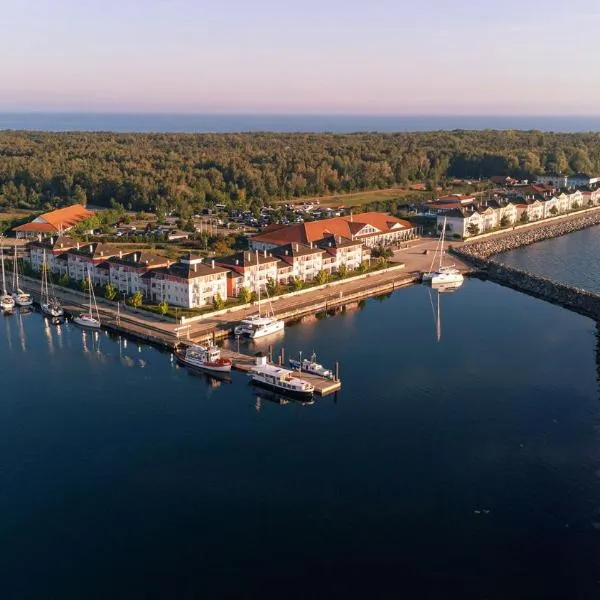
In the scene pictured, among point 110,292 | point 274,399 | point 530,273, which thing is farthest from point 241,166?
point 274,399

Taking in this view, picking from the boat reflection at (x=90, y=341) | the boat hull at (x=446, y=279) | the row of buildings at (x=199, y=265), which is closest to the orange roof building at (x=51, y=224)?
the row of buildings at (x=199, y=265)

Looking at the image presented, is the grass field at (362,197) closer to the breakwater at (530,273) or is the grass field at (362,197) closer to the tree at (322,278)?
the breakwater at (530,273)

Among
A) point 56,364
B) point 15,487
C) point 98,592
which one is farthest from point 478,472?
point 56,364

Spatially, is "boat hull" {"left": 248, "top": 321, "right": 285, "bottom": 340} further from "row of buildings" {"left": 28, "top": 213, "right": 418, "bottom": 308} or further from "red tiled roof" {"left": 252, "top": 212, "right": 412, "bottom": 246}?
"red tiled roof" {"left": 252, "top": 212, "right": 412, "bottom": 246}

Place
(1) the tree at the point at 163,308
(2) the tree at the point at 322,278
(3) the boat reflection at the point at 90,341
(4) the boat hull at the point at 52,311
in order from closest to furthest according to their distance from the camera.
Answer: (3) the boat reflection at the point at 90,341
(1) the tree at the point at 163,308
(4) the boat hull at the point at 52,311
(2) the tree at the point at 322,278

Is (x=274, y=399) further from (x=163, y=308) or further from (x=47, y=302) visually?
(x=47, y=302)

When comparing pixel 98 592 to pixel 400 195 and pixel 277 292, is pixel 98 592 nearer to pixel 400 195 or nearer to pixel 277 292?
pixel 277 292
